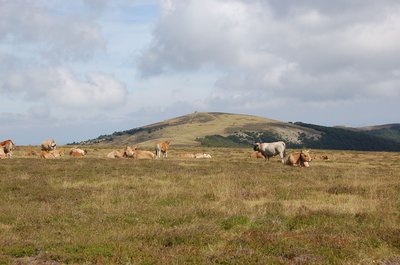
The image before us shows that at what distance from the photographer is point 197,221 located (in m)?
12.9

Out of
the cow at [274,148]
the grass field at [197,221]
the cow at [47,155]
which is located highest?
the cow at [47,155]

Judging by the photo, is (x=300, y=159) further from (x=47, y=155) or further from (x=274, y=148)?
(x=47, y=155)

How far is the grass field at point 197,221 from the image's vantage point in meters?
9.36

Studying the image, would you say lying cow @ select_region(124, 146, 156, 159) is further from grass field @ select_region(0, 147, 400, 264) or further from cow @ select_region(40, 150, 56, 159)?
grass field @ select_region(0, 147, 400, 264)

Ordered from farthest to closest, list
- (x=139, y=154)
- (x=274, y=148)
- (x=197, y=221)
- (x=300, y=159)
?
(x=139, y=154)
(x=274, y=148)
(x=300, y=159)
(x=197, y=221)

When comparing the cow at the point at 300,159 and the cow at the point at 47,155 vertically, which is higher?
the cow at the point at 47,155

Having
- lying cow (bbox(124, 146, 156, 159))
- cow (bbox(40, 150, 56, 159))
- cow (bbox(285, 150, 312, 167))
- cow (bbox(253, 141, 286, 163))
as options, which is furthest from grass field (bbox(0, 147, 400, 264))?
lying cow (bbox(124, 146, 156, 159))

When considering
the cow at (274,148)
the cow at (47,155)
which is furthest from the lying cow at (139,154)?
the cow at (274,148)

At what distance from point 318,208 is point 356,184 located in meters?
6.72

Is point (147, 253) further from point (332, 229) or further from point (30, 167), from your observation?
point (30, 167)

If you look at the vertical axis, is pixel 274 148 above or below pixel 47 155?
below

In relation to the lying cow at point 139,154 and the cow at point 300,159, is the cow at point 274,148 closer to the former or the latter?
the cow at point 300,159

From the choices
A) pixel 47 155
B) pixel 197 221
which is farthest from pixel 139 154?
pixel 197 221

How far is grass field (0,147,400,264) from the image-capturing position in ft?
30.7
